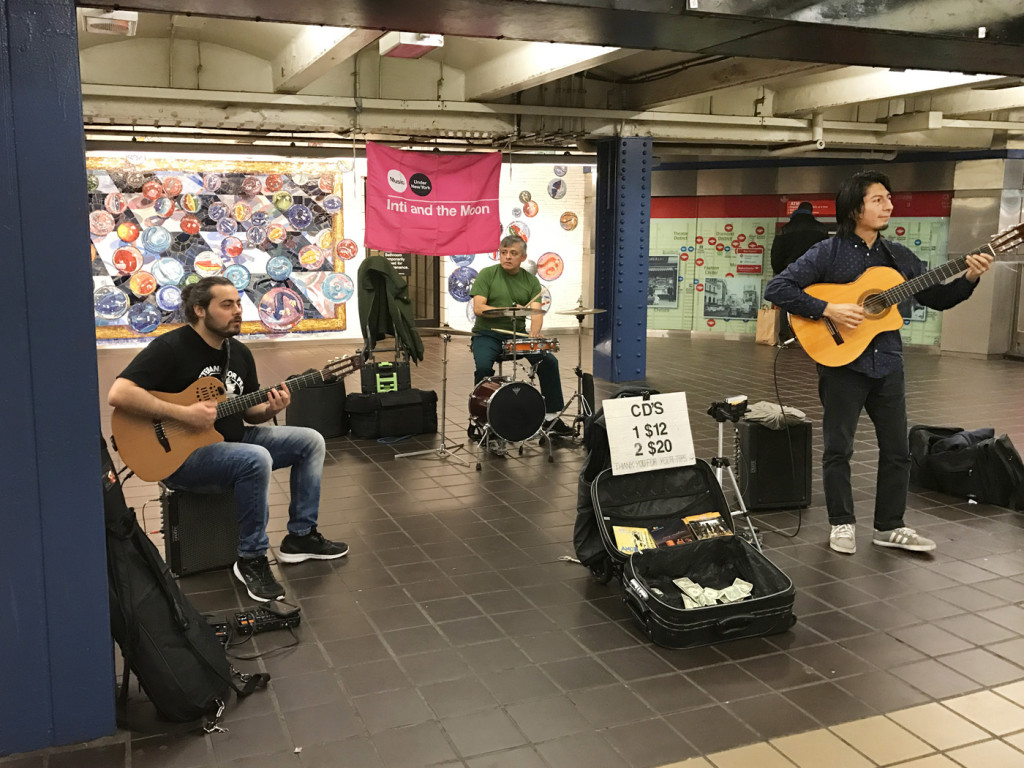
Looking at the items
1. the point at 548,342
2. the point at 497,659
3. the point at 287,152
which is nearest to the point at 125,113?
the point at 287,152

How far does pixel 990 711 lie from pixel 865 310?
85.4 inches

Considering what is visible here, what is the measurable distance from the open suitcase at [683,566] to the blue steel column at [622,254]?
20.3 feet

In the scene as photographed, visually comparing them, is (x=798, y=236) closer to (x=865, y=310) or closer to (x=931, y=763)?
(x=865, y=310)

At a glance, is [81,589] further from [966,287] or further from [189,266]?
[189,266]

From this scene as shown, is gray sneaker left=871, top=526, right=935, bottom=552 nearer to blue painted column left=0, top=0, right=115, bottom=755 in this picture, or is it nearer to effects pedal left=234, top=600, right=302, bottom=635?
effects pedal left=234, top=600, right=302, bottom=635

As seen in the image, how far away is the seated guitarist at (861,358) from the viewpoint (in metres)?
4.85

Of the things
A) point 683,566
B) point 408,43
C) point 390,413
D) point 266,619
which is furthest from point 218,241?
point 683,566

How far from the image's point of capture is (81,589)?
10.2ft

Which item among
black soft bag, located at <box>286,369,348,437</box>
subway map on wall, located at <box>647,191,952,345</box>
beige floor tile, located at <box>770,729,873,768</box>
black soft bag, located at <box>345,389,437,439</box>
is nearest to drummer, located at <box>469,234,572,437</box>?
black soft bag, located at <box>345,389,437,439</box>

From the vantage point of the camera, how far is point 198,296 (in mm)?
4484

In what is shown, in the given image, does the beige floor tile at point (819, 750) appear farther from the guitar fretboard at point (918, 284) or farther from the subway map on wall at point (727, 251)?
the subway map on wall at point (727, 251)

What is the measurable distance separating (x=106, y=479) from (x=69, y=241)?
861 millimetres

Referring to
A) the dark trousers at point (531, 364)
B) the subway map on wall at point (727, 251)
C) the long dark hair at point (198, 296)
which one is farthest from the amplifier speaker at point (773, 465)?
the subway map on wall at point (727, 251)

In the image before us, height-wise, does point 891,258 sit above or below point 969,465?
above
